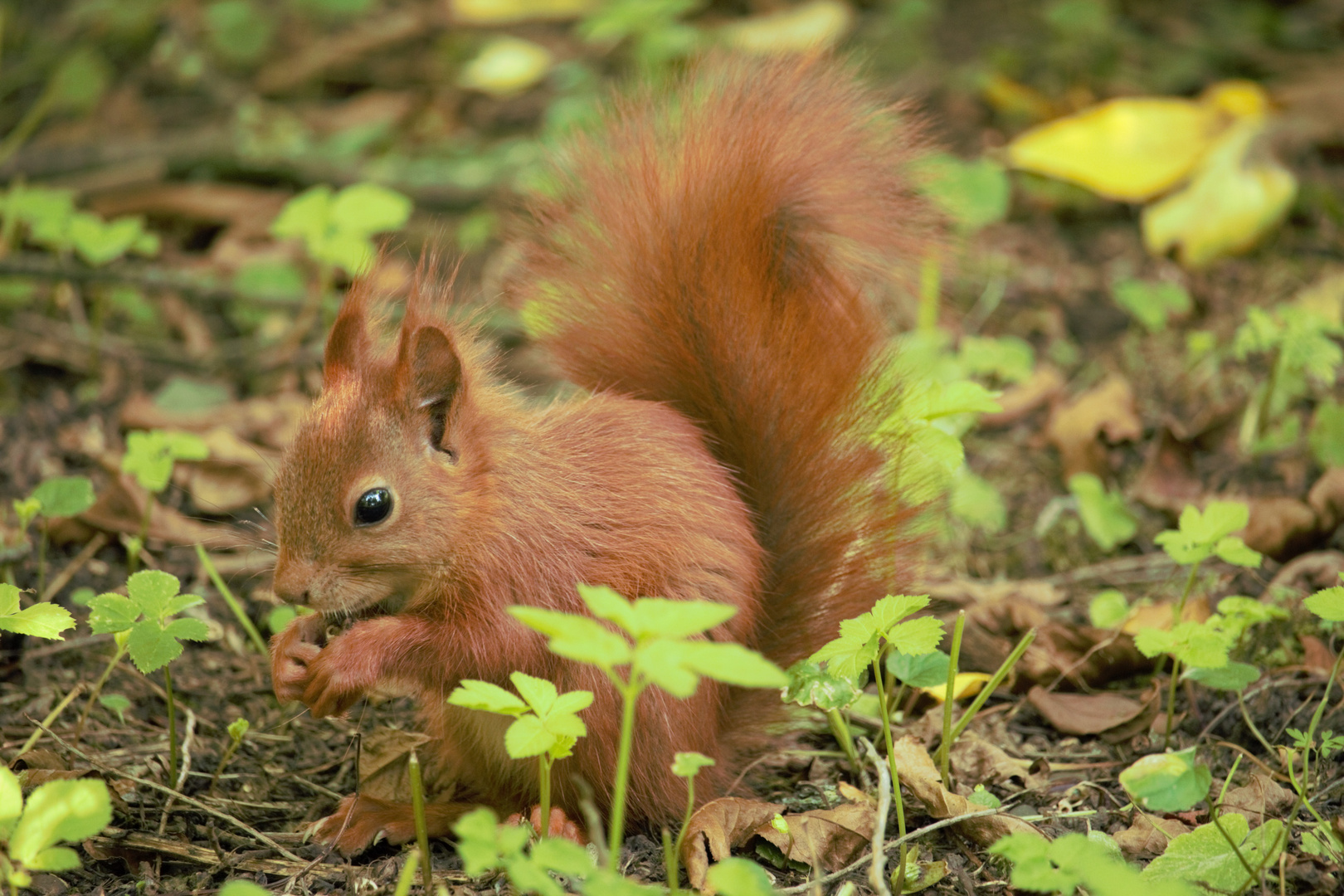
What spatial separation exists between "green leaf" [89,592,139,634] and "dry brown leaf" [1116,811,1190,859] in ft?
4.85

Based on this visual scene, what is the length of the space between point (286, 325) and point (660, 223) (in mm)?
1820

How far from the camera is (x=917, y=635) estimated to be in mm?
1790

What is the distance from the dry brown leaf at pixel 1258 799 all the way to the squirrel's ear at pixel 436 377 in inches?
50.6

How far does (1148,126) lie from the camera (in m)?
3.83

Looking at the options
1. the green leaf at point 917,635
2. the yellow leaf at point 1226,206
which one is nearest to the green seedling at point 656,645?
the green leaf at point 917,635

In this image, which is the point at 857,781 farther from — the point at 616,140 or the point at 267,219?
the point at 267,219

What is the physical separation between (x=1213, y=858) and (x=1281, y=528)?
110 centimetres

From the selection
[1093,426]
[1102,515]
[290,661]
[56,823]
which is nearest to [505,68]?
[1093,426]

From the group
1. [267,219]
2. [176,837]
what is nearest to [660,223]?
[176,837]

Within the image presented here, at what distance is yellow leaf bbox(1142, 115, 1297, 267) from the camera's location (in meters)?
3.62

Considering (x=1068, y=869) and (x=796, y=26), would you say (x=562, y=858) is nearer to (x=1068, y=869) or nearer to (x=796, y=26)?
(x=1068, y=869)

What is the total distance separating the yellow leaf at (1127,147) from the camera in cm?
375

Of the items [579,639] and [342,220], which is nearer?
[579,639]

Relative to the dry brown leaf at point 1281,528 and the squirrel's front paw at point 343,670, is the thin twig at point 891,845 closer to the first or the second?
the squirrel's front paw at point 343,670
